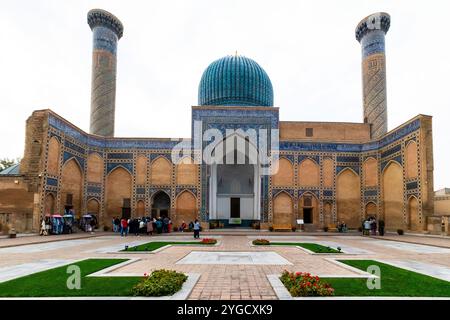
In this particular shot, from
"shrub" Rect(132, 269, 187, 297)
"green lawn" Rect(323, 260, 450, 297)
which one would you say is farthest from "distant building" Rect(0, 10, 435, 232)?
"shrub" Rect(132, 269, 187, 297)

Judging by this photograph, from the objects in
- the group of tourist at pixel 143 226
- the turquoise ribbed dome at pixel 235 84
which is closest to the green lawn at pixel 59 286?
the group of tourist at pixel 143 226

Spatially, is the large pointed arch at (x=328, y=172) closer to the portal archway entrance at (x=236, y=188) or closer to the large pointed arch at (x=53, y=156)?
the portal archway entrance at (x=236, y=188)

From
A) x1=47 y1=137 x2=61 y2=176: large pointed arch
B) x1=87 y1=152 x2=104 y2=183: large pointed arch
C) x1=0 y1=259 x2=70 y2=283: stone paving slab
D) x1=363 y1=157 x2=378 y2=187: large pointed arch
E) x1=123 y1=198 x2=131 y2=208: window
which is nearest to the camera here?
x1=0 y1=259 x2=70 y2=283: stone paving slab

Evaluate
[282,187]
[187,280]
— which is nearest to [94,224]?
[282,187]

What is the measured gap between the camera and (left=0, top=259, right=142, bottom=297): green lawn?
16.0 ft

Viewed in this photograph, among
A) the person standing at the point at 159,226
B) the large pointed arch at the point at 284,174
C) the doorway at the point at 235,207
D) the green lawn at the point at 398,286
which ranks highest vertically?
the large pointed arch at the point at 284,174

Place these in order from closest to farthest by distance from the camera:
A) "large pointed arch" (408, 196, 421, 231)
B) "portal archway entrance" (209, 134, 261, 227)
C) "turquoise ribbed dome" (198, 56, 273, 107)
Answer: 1. "large pointed arch" (408, 196, 421, 231)
2. "portal archway entrance" (209, 134, 261, 227)
3. "turquoise ribbed dome" (198, 56, 273, 107)

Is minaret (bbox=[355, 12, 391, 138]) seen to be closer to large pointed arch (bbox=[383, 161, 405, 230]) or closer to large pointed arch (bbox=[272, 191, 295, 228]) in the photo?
large pointed arch (bbox=[383, 161, 405, 230])

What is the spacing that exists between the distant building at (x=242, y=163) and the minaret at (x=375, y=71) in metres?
0.07

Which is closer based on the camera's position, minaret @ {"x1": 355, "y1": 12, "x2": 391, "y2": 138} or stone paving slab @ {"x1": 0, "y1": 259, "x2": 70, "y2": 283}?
stone paving slab @ {"x1": 0, "y1": 259, "x2": 70, "y2": 283}

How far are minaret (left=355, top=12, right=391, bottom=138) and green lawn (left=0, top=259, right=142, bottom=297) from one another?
23.4 metres

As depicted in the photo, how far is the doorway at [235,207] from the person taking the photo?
2703cm

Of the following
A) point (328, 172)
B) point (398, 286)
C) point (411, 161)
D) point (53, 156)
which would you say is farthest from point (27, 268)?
point (328, 172)
